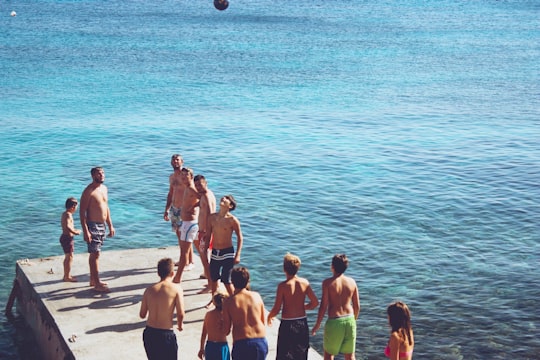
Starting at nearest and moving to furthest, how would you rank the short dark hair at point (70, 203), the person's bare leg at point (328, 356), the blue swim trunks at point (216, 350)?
the blue swim trunks at point (216, 350)
the person's bare leg at point (328, 356)
the short dark hair at point (70, 203)

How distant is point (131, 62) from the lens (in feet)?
216

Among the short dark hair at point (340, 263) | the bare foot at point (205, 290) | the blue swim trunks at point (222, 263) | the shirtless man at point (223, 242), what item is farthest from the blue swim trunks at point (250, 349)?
the bare foot at point (205, 290)

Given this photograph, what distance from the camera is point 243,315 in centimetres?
1021

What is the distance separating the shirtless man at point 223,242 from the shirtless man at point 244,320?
9.52 ft

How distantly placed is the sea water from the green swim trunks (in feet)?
15.6

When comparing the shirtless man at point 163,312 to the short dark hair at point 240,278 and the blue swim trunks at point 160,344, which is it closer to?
the blue swim trunks at point 160,344

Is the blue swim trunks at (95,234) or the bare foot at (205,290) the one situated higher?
the blue swim trunks at (95,234)

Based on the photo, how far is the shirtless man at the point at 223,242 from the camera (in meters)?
13.2

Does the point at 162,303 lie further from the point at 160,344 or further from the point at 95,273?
the point at 95,273

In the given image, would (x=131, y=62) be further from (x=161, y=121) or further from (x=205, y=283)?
(x=205, y=283)

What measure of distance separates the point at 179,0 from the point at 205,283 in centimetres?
12081

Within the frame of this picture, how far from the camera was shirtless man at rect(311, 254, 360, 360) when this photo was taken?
10.9 m

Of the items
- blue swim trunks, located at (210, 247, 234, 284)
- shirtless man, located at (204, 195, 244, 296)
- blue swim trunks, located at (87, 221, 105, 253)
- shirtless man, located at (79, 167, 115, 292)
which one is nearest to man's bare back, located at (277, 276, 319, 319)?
shirtless man, located at (204, 195, 244, 296)

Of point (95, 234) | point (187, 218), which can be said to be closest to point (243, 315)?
point (187, 218)
